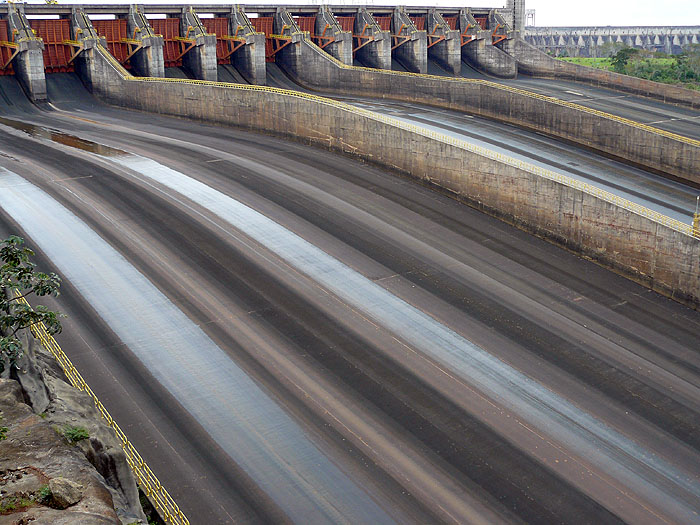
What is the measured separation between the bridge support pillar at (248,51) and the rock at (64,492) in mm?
51330

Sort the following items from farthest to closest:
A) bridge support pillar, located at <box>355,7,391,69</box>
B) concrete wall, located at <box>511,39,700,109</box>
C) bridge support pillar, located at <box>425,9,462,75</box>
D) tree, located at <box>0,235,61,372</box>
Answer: bridge support pillar, located at <box>425,9,462,75</box> < bridge support pillar, located at <box>355,7,391,69</box> < concrete wall, located at <box>511,39,700,109</box> < tree, located at <box>0,235,61,372</box>

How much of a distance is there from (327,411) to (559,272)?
13.1 m

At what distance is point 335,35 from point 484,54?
54.9 feet

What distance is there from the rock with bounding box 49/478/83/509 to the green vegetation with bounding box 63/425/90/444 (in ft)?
6.38

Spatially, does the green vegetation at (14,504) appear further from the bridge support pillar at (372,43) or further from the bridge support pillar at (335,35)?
the bridge support pillar at (372,43)

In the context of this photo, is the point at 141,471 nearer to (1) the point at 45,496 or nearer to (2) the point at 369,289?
(1) the point at 45,496

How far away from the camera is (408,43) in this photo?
7025cm

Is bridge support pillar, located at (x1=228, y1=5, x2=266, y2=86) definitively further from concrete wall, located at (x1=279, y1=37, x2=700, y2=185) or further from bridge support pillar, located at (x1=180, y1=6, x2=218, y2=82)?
concrete wall, located at (x1=279, y1=37, x2=700, y2=185)

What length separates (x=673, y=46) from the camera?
132375 millimetres

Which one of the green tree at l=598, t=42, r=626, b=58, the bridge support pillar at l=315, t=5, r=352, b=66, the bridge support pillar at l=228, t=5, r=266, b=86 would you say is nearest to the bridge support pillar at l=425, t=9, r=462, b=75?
the bridge support pillar at l=315, t=5, r=352, b=66

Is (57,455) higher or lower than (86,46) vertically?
lower

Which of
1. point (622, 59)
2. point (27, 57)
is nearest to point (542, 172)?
point (27, 57)

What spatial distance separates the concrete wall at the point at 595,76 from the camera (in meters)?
57.8

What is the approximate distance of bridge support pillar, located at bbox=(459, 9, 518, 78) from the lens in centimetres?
7169
